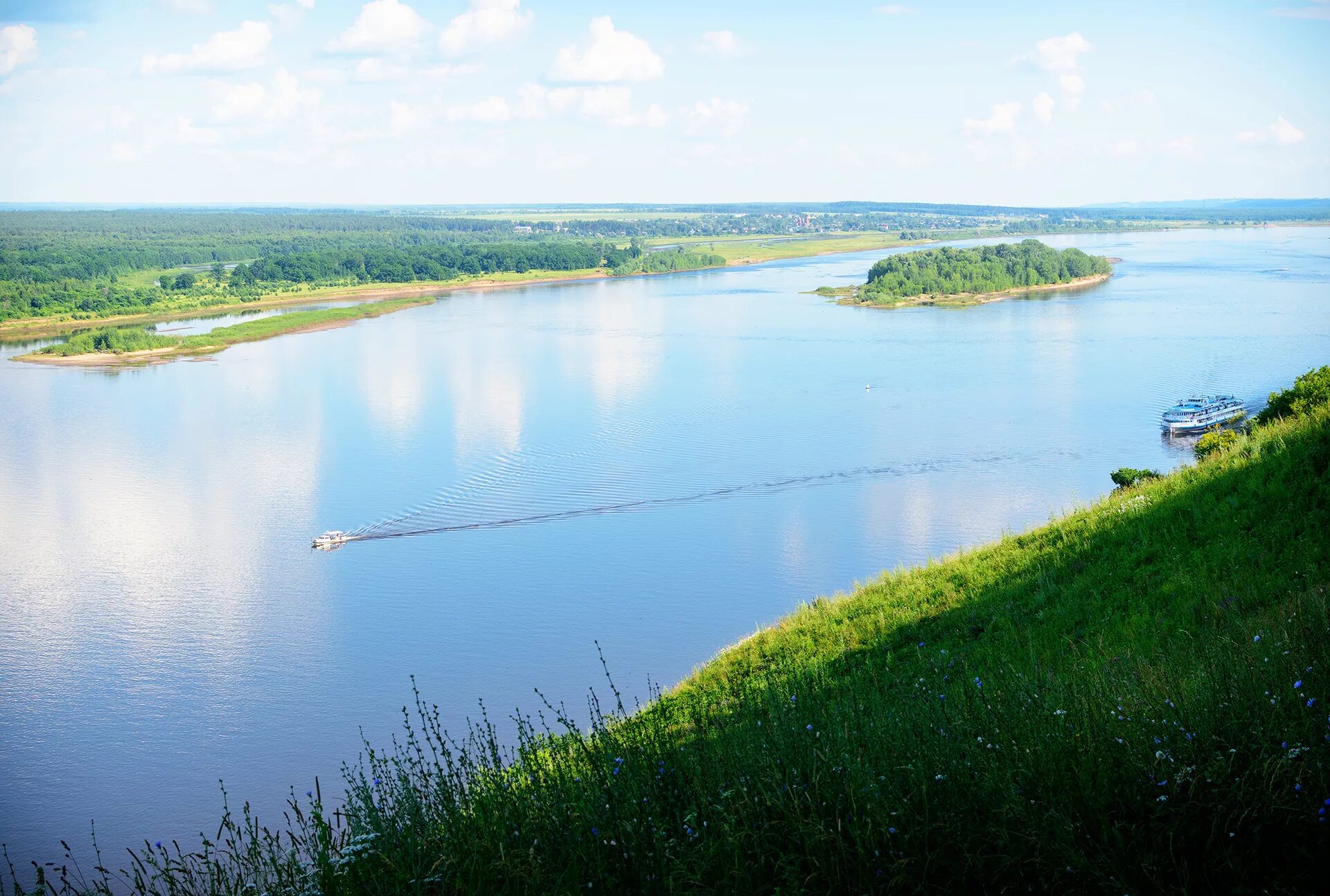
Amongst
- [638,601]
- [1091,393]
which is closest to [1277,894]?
[638,601]

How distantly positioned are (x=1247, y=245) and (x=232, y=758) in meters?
81.0

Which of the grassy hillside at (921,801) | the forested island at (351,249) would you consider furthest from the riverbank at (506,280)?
the grassy hillside at (921,801)

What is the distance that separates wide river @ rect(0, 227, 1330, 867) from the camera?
1142cm

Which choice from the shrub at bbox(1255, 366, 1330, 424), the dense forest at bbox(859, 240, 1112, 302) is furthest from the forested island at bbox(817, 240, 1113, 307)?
the shrub at bbox(1255, 366, 1330, 424)

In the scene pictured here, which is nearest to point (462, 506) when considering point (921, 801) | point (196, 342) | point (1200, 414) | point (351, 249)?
point (1200, 414)

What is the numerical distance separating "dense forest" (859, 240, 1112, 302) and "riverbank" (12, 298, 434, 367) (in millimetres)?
23049

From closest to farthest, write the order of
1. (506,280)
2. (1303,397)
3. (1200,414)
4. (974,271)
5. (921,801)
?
(921,801)
(1303,397)
(1200,414)
(974,271)
(506,280)

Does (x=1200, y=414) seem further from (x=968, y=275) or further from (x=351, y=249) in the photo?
(x=351, y=249)

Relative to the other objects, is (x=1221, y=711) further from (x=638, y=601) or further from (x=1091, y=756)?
(x=638, y=601)

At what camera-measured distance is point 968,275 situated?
2000 inches

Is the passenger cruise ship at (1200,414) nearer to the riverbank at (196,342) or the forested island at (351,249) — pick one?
the forested island at (351,249)

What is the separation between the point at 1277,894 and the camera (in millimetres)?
2252

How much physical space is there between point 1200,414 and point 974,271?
3138 cm

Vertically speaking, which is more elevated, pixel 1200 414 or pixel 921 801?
pixel 921 801
